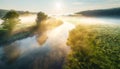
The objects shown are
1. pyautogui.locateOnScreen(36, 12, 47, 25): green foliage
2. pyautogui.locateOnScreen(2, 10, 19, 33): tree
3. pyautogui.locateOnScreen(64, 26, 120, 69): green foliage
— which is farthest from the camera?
pyautogui.locateOnScreen(36, 12, 47, 25): green foliage

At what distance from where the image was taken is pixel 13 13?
71.6 meters

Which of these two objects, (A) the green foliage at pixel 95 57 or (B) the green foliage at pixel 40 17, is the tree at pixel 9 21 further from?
(A) the green foliage at pixel 95 57

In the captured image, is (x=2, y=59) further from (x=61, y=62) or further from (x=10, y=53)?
(x=61, y=62)

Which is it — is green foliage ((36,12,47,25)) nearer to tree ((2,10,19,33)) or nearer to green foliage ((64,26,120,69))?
tree ((2,10,19,33))

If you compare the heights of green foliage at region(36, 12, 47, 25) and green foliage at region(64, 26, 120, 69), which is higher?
green foliage at region(64, 26, 120, 69)

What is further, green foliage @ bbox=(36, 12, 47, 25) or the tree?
green foliage @ bbox=(36, 12, 47, 25)

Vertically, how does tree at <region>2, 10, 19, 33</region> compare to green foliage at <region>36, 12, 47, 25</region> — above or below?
above

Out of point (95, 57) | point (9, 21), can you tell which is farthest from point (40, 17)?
point (95, 57)

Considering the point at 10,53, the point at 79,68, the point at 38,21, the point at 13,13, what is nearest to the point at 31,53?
the point at 10,53

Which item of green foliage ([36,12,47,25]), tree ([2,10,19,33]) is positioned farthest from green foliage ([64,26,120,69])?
green foliage ([36,12,47,25])

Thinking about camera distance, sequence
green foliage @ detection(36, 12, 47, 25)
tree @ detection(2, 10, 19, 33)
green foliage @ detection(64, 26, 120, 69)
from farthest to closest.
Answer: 1. green foliage @ detection(36, 12, 47, 25)
2. tree @ detection(2, 10, 19, 33)
3. green foliage @ detection(64, 26, 120, 69)

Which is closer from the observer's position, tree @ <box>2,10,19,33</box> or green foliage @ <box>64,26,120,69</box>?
green foliage @ <box>64,26,120,69</box>

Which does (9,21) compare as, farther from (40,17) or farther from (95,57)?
(95,57)

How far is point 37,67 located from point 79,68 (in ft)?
19.1
